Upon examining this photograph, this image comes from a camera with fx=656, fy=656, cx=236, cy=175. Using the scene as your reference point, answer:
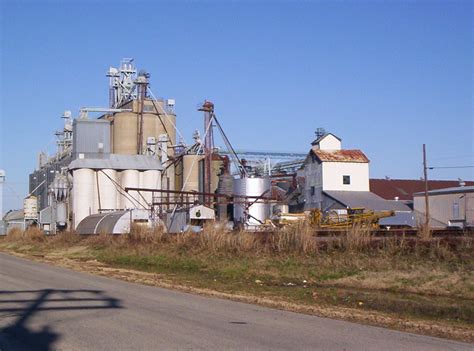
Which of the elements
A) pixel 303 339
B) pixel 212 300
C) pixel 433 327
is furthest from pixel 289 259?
Result: pixel 303 339

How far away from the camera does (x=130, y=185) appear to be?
77250 millimetres

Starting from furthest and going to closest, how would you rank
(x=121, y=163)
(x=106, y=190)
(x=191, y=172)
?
(x=191, y=172), (x=121, y=163), (x=106, y=190)

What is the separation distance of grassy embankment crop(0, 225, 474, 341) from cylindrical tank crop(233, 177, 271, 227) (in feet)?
92.7

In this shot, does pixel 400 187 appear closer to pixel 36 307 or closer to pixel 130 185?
pixel 130 185

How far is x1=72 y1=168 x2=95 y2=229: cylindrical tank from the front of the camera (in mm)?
74438

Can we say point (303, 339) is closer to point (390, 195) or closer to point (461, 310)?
point (461, 310)

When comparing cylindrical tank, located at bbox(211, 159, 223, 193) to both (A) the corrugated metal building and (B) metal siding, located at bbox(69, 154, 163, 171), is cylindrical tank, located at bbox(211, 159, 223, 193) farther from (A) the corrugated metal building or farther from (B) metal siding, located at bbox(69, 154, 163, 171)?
(A) the corrugated metal building

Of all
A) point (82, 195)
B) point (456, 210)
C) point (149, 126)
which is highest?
point (149, 126)

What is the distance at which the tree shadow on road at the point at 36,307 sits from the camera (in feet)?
38.2

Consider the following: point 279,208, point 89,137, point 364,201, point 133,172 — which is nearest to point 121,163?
point 133,172

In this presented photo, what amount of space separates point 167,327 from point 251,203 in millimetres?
54062

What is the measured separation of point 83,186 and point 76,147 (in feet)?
31.7

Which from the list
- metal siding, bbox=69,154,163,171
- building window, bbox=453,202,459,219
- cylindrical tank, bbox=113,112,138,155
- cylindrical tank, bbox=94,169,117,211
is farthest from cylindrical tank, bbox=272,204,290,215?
cylindrical tank, bbox=113,112,138,155

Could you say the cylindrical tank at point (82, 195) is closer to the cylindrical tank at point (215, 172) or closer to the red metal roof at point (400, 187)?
the cylindrical tank at point (215, 172)
